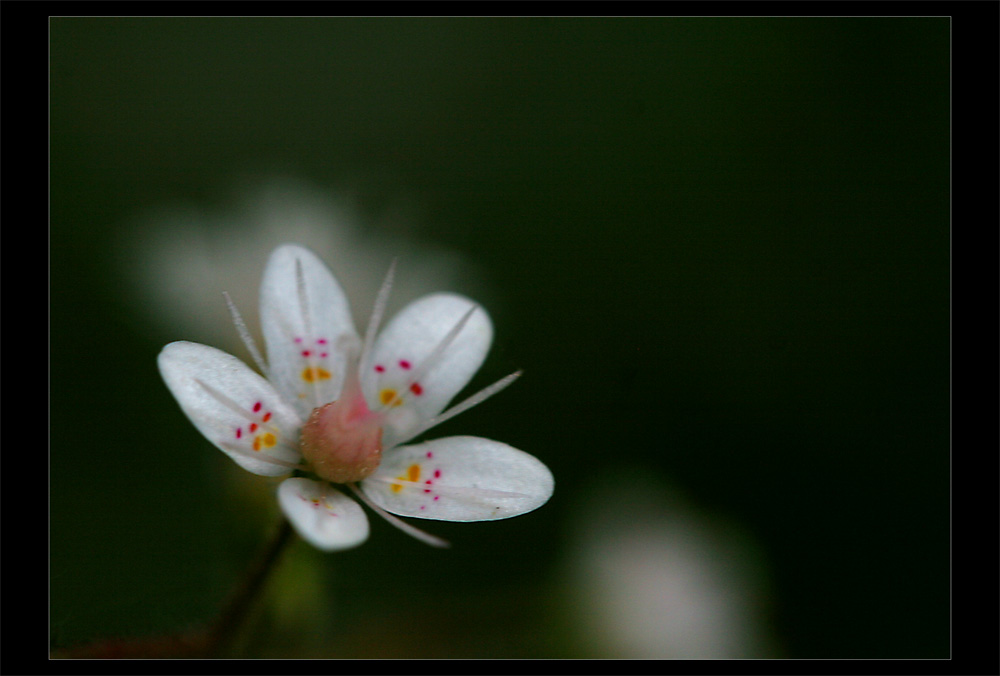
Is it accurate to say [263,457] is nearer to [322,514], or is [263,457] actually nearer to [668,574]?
[322,514]

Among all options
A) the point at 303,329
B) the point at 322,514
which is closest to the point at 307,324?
the point at 303,329

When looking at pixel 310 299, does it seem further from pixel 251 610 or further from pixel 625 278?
pixel 625 278

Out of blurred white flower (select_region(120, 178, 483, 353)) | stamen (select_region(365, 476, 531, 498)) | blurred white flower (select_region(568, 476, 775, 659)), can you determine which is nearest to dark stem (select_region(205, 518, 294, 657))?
stamen (select_region(365, 476, 531, 498))

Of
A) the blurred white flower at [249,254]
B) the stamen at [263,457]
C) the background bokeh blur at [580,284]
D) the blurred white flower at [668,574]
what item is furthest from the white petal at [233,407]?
the blurred white flower at [668,574]

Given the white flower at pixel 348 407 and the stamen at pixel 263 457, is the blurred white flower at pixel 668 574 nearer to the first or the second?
the white flower at pixel 348 407

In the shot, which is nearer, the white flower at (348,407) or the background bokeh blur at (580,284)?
the white flower at (348,407)

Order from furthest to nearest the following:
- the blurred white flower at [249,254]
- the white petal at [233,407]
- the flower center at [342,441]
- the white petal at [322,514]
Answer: the blurred white flower at [249,254], the flower center at [342,441], the white petal at [233,407], the white petal at [322,514]

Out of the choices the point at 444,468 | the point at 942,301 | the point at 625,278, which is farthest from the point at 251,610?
the point at 942,301
